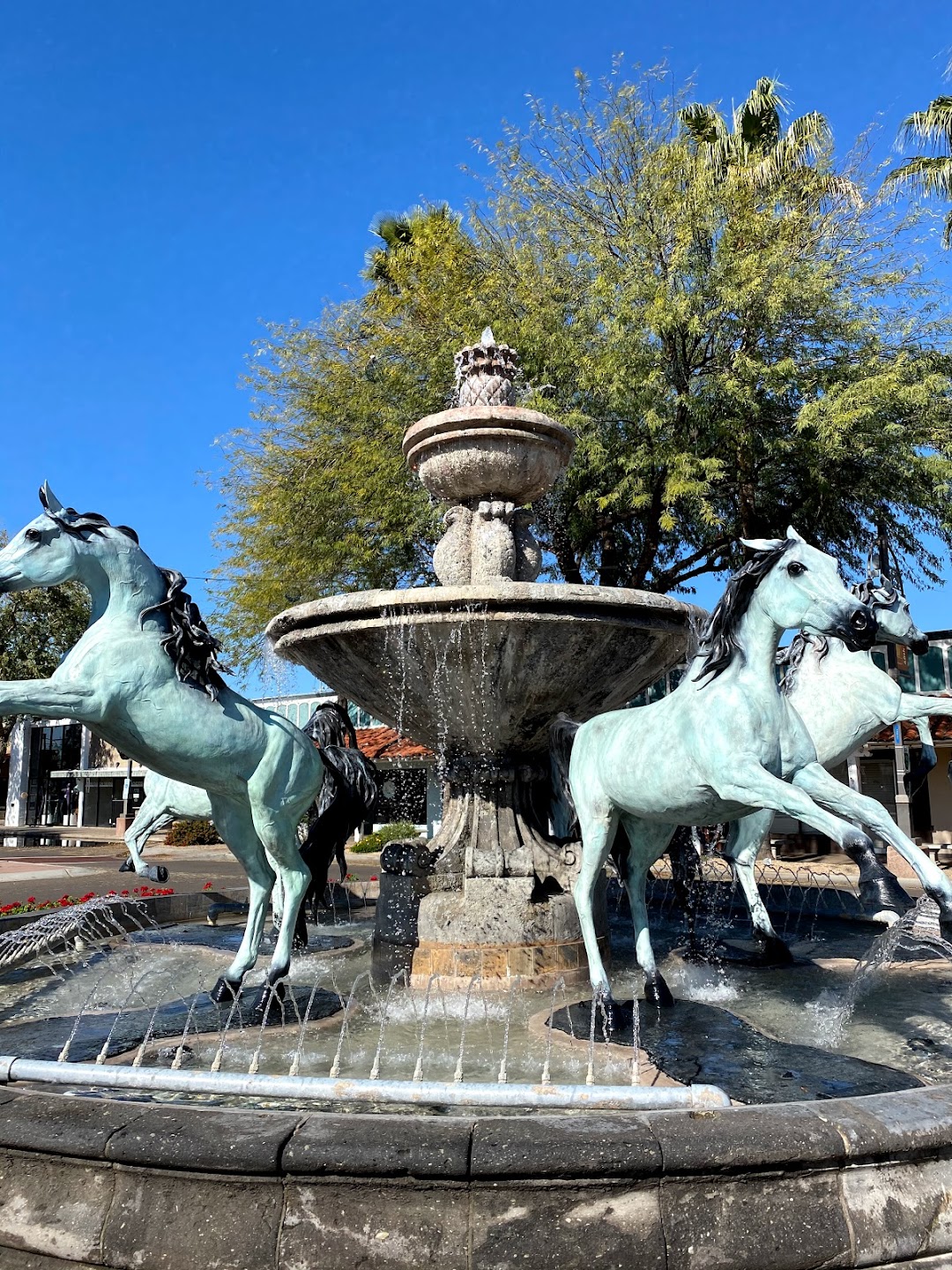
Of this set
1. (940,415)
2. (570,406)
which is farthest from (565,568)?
(940,415)

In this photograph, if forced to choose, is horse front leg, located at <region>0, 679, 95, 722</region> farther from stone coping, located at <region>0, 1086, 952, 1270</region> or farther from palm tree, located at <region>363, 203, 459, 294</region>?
palm tree, located at <region>363, 203, 459, 294</region>

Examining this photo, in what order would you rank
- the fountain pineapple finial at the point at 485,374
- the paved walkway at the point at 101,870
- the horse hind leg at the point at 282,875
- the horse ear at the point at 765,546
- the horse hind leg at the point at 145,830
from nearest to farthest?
the horse ear at the point at 765,546, the horse hind leg at the point at 282,875, the horse hind leg at the point at 145,830, the fountain pineapple finial at the point at 485,374, the paved walkway at the point at 101,870

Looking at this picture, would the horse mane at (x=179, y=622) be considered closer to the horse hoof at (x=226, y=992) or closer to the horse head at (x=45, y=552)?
the horse head at (x=45, y=552)

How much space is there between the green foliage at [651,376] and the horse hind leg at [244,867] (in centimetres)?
1247

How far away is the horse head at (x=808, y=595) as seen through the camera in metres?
4.14

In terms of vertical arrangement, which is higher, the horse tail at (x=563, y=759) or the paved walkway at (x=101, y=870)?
the horse tail at (x=563, y=759)

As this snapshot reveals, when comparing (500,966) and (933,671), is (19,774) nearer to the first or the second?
(933,671)

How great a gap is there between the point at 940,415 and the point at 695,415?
4638mm

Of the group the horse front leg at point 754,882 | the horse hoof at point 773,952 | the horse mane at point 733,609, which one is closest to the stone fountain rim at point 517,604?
the horse mane at point 733,609

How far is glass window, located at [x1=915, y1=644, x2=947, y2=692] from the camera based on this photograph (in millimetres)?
22062

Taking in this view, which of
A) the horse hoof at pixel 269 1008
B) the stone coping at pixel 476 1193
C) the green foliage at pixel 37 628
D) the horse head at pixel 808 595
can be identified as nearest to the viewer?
the stone coping at pixel 476 1193

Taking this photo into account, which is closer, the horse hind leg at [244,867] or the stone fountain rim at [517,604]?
the horse hind leg at [244,867]

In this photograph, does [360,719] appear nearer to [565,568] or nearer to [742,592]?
[565,568]

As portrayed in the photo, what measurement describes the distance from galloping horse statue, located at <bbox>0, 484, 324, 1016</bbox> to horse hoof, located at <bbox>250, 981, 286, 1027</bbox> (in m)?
0.01
